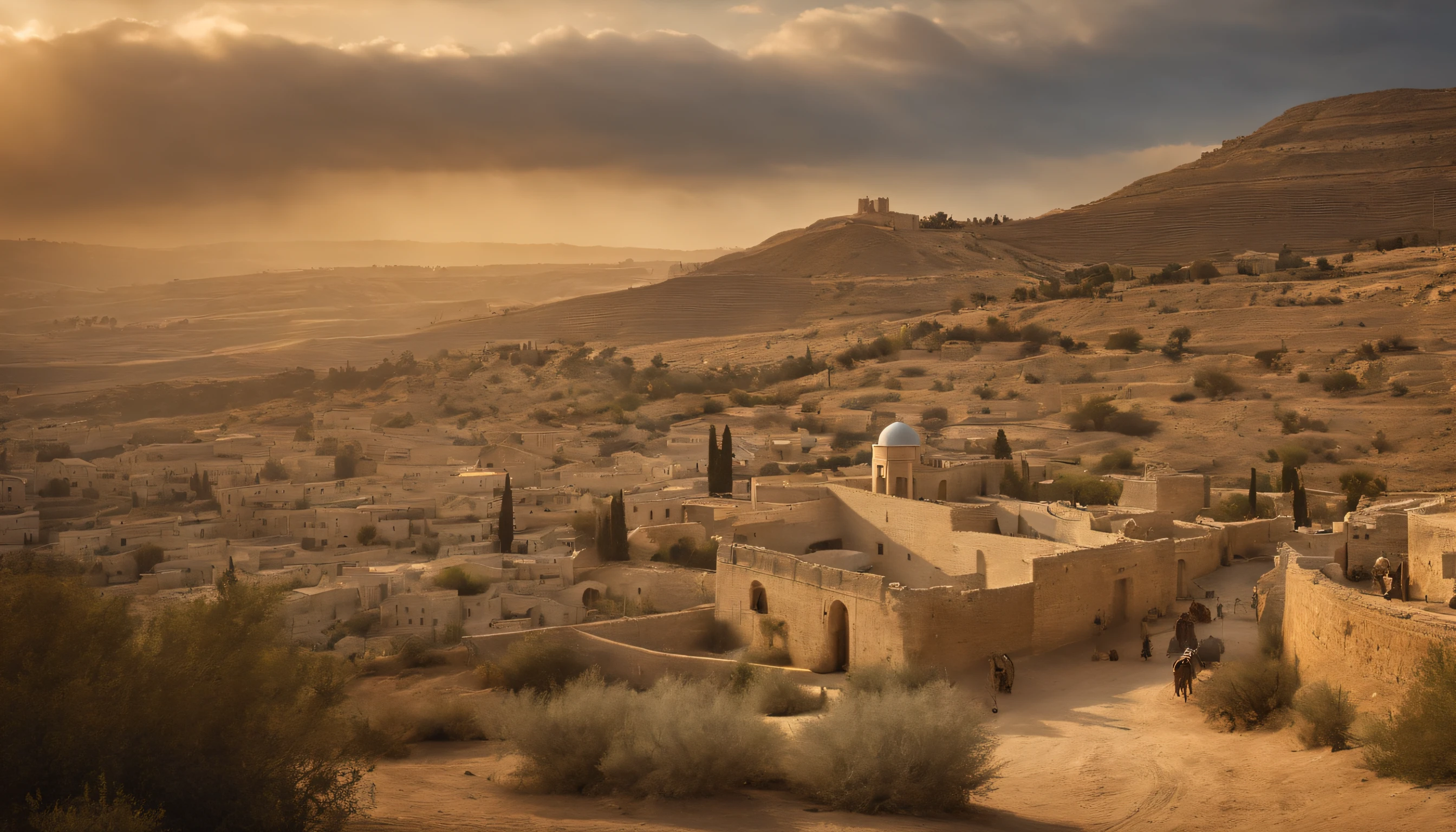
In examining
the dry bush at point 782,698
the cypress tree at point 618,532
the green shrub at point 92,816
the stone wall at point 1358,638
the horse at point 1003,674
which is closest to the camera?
the green shrub at point 92,816

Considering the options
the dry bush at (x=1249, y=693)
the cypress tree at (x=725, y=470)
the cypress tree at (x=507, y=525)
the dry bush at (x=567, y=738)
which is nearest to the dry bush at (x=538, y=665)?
the dry bush at (x=567, y=738)

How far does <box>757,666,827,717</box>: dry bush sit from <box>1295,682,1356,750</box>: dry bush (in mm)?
7111

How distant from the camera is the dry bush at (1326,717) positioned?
13.1 metres

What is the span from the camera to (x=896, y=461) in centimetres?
2764

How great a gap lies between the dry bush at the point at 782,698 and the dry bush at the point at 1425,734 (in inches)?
329

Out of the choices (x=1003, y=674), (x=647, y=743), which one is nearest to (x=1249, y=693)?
(x=1003, y=674)

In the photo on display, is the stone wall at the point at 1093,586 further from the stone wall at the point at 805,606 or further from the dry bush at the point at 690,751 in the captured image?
the dry bush at the point at 690,751

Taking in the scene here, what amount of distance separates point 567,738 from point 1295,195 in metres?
85.5

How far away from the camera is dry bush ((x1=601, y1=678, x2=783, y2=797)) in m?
14.9

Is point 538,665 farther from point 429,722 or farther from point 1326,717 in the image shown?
point 1326,717

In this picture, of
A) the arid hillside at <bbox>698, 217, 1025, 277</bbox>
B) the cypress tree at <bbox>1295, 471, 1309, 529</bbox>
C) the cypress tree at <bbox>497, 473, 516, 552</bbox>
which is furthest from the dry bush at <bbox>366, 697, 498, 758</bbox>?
the arid hillside at <bbox>698, 217, 1025, 277</bbox>

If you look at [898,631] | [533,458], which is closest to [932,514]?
[898,631]

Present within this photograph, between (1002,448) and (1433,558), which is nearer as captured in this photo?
(1433,558)

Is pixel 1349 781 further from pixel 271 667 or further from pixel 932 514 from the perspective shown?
pixel 932 514
